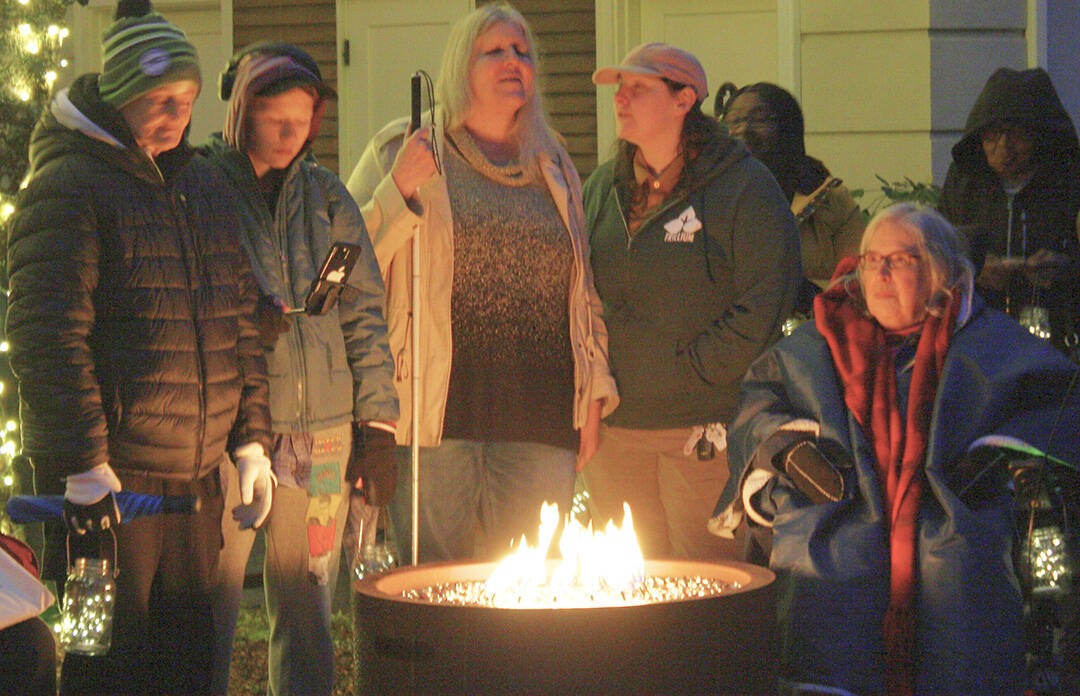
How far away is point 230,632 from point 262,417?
629mm

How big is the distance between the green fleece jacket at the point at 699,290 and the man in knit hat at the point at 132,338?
1552mm

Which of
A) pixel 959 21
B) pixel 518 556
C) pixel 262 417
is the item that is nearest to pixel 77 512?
pixel 262 417

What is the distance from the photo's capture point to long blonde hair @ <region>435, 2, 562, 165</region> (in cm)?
473

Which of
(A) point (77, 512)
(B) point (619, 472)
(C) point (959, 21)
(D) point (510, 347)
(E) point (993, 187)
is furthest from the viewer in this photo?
(C) point (959, 21)

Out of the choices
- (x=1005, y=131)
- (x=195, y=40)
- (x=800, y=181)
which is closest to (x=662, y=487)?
(x=800, y=181)

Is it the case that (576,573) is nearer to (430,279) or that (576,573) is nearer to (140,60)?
(430,279)

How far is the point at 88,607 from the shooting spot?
339cm

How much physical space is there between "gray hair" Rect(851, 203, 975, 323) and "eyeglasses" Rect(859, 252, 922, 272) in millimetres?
25

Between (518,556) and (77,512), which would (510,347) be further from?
(77,512)

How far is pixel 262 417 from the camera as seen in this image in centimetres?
390

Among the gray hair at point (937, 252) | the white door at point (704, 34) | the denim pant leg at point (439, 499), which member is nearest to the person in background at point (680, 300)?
the gray hair at point (937, 252)

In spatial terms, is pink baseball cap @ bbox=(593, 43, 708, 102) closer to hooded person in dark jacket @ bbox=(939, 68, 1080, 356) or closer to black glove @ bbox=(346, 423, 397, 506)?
hooded person in dark jacket @ bbox=(939, 68, 1080, 356)

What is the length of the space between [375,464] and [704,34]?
4884mm

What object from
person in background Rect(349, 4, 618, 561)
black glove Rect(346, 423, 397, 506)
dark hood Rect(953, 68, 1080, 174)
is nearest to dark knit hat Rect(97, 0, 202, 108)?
person in background Rect(349, 4, 618, 561)
